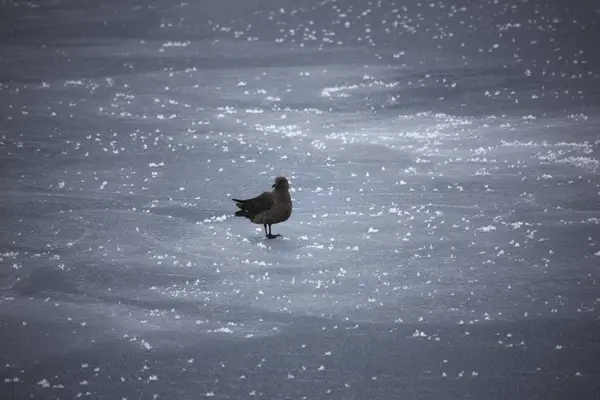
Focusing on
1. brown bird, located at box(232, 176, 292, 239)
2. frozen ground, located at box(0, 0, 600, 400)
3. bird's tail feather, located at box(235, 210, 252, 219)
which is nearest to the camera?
frozen ground, located at box(0, 0, 600, 400)

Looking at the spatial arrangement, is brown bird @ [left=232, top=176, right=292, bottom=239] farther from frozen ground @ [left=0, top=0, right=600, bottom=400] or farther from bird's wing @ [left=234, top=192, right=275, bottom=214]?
frozen ground @ [left=0, top=0, right=600, bottom=400]

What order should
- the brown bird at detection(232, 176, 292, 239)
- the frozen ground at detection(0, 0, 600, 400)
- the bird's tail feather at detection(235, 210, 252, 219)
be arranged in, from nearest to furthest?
1. the frozen ground at detection(0, 0, 600, 400)
2. the brown bird at detection(232, 176, 292, 239)
3. the bird's tail feather at detection(235, 210, 252, 219)

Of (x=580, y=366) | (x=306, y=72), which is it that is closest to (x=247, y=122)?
(x=306, y=72)

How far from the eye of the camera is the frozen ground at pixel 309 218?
524 centimetres

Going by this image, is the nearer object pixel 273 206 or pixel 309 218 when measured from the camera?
pixel 273 206

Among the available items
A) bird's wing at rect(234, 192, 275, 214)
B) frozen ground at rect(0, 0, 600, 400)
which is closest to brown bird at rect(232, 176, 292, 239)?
bird's wing at rect(234, 192, 275, 214)

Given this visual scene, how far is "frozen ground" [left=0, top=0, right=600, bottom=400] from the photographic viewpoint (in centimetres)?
524

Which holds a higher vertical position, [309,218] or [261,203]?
[261,203]

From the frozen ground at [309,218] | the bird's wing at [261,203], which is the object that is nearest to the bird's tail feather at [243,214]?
the bird's wing at [261,203]

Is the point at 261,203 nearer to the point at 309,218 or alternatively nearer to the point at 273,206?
the point at 273,206

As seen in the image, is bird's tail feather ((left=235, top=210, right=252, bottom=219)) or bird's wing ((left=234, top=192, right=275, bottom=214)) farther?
bird's tail feather ((left=235, top=210, right=252, bottom=219))

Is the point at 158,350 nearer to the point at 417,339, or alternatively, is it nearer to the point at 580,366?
the point at 417,339

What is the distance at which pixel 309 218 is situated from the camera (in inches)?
308

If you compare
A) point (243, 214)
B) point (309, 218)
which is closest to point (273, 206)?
point (243, 214)
